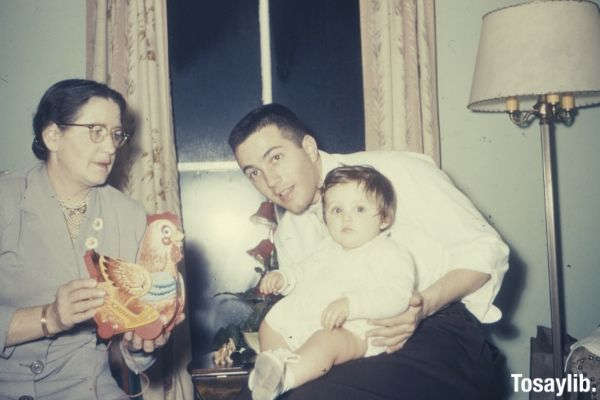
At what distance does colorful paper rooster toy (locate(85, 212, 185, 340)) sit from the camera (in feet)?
4.51

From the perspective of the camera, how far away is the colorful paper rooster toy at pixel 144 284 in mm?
1376

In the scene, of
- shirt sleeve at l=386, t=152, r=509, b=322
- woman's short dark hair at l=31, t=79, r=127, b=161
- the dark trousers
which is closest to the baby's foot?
the dark trousers

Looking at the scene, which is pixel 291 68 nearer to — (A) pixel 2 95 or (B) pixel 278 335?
(A) pixel 2 95

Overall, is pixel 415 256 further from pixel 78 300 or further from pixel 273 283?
pixel 78 300

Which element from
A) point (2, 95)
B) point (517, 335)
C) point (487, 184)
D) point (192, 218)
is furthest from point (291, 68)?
point (517, 335)

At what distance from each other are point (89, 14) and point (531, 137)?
2.63 meters

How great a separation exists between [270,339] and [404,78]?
1.77 metres

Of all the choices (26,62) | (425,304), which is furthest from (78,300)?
(26,62)

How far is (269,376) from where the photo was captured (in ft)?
4.21

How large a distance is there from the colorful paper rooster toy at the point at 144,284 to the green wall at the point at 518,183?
79.7 inches

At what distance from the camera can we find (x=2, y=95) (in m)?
2.74

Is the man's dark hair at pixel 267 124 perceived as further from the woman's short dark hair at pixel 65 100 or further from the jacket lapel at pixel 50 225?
the jacket lapel at pixel 50 225

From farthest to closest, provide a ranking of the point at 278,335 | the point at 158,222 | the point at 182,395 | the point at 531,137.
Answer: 1. the point at 531,137
2. the point at 182,395
3. the point at 278,335
4. the point at 158,222

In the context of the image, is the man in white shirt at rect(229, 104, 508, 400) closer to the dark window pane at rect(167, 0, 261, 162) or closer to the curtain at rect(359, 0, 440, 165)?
the curtain at rect(359, 0, 440, 165)
